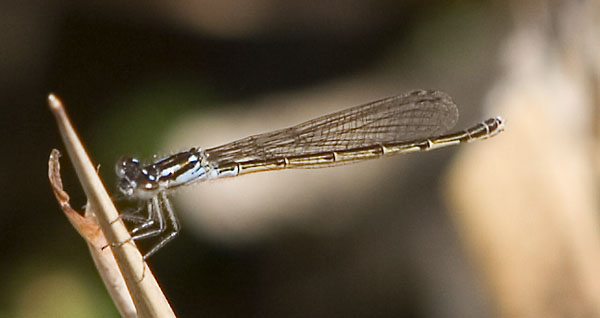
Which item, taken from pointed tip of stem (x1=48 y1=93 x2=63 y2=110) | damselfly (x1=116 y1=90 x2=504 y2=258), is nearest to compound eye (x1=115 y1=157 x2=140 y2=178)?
damselfly (x1=116 y1=90 x2=504 y2=258)

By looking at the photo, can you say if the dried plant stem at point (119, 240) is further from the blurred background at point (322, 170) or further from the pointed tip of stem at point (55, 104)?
the blurred background at point (322, 170)

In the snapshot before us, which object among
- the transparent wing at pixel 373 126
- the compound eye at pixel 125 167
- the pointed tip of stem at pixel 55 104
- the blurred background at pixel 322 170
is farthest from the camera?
the blurred background at pixel 322 170

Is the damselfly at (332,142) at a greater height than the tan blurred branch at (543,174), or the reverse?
the damselfly at (332,142)

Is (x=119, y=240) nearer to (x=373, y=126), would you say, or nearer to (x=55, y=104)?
(x=55, y=104)

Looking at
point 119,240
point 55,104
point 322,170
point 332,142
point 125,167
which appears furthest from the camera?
point 322,170

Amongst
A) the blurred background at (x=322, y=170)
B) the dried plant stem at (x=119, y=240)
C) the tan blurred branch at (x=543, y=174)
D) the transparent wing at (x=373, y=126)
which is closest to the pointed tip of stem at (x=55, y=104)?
the dried plant stem at (x=119, y=240)

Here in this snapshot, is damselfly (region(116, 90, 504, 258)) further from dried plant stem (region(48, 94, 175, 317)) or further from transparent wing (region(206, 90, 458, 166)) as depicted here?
dried plant stem (region(48, 94, 175, 317))

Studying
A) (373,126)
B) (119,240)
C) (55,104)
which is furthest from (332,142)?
(55,104)

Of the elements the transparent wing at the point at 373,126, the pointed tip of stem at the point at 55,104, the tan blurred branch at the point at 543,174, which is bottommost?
the tan blurred branch at the point at 543,174
